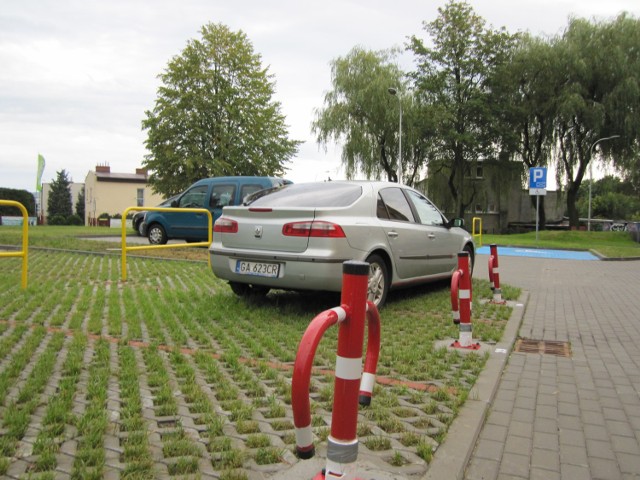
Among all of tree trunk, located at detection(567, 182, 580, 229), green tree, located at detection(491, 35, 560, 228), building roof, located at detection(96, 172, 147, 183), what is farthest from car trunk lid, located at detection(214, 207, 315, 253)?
building roof, located at detection(96, 172, 147, 183)

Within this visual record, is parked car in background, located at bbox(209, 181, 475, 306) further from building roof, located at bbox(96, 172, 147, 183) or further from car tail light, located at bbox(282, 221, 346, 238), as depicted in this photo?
building roof, located at bbox(96, 172, 147, 183)

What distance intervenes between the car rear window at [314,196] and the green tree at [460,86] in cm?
3282

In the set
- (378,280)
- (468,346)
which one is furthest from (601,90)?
(468,346)

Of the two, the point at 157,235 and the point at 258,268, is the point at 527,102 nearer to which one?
the point at 157,235

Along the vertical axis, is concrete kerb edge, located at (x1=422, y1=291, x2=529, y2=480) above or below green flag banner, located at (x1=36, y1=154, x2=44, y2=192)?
below

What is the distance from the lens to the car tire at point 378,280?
622 cm

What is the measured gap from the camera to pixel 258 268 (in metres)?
6.03

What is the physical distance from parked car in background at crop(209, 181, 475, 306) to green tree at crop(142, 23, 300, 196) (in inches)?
998

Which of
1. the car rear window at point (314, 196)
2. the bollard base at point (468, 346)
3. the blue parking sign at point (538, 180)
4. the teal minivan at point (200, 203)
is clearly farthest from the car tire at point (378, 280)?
the blue parking sign at point (538, 180)

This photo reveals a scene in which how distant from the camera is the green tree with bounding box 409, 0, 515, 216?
127 ft

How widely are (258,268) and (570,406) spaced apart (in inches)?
138

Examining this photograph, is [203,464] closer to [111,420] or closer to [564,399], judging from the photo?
[111,420]

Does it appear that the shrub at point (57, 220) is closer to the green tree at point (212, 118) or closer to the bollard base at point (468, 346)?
the green tree at point (212, 118)

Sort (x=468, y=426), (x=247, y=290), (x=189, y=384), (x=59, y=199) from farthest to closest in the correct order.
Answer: (x=59, y=199) < (x=247, y=290) < (x=189, y=384) < (x=468, y=426)
